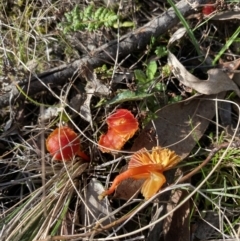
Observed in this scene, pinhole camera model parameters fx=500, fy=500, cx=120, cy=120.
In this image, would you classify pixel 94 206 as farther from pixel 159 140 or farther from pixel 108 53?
pixel 108 53

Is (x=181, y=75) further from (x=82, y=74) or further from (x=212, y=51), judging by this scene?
(x=82, y=74)

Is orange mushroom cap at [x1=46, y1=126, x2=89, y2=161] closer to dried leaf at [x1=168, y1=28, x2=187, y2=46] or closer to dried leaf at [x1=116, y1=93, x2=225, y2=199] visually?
dried leaf at [x1=116, y1=93, x2=225, y2=199]

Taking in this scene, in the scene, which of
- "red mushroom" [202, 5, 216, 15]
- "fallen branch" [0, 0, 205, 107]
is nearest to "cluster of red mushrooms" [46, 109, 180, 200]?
"fallen branch" [0, 0, 205, 107]

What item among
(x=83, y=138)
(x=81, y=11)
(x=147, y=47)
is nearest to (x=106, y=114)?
(x=83, y=138)

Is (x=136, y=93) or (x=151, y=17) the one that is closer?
(x=136, y=93)

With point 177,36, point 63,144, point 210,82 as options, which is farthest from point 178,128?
point 63,144

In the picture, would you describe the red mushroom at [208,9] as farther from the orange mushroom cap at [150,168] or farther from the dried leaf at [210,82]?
the orange mushroom cap at [150,168]
